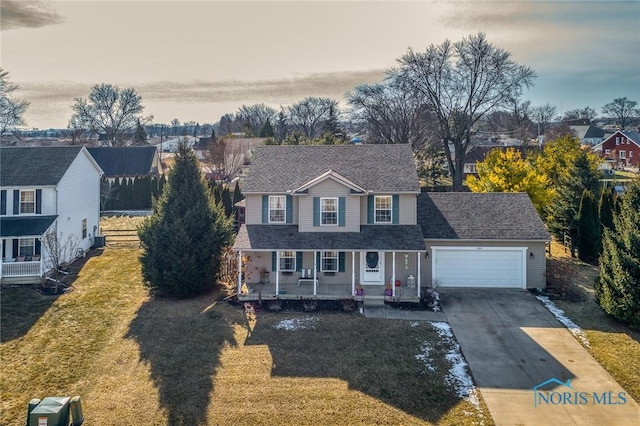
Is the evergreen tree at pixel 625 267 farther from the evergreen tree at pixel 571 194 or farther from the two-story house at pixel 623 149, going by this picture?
the two-story house at pixel 623 149

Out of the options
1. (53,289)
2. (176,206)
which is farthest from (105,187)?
(176,206)

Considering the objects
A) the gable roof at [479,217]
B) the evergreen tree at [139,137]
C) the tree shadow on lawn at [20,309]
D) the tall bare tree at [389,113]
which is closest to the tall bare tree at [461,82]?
the tall bare tree at [389,113]

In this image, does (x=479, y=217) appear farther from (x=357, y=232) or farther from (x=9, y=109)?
(x=9, y=109)

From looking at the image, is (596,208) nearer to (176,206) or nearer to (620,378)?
(620,378)

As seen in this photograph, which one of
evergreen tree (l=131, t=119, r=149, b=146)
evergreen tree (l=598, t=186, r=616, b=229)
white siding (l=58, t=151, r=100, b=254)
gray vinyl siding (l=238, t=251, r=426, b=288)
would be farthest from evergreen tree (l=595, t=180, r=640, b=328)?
evergreen tree (l=131, t=119, r=149, b=146)

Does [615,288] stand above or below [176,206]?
below

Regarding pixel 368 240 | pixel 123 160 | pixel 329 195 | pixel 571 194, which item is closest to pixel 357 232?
pixel 368 240
